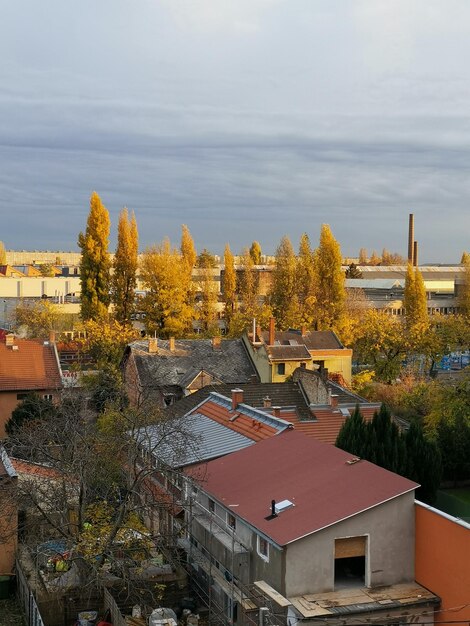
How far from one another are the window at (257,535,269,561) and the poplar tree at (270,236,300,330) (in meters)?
43.1

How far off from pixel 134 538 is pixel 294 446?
5.35m

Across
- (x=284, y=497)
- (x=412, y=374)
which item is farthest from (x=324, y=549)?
(x=412, y=374)

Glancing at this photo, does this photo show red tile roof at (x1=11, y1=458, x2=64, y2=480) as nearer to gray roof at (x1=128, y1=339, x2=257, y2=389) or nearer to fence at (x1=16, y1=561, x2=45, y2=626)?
fence at (x1=16, y1=561, x2=45, y2=626)

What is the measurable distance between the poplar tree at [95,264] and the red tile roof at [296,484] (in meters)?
36.1

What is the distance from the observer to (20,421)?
115 ft

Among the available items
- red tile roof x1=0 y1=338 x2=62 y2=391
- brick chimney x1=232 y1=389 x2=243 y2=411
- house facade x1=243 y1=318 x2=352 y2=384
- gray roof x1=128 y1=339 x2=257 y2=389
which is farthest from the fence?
house facade x1=243 y1=318 x2=352 y2=384

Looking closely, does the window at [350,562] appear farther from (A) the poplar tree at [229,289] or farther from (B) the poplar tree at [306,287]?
(A) the poplar tree at [229,289]

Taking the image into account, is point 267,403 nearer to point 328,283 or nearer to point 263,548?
point 263,548

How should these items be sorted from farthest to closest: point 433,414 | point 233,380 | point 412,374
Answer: point 412,374
point 233,380
point 433,414

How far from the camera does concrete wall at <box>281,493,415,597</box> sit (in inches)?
673

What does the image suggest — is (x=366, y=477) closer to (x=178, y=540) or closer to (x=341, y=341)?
(x=178, y=540)

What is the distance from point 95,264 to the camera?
189 feet

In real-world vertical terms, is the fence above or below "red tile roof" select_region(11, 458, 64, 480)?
below

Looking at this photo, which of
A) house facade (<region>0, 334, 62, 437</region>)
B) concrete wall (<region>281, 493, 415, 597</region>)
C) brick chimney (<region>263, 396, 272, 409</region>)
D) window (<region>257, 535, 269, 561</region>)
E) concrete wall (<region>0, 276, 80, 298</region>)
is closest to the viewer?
concrete wall (<region>281, 493, 415, 597</region>)
